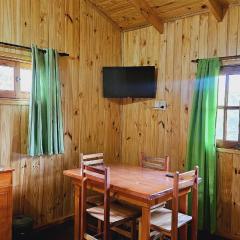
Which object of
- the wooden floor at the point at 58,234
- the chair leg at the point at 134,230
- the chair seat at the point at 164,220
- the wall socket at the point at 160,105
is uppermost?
the wall socket at the point at 160,105

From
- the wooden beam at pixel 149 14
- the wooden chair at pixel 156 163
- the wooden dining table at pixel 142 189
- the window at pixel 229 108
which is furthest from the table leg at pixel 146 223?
the wooden beam at pixel 149 14

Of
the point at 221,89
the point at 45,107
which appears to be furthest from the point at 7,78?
the point at 221,89

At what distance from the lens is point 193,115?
139 inches

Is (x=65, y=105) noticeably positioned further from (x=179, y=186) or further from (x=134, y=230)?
(x=179, y=186)

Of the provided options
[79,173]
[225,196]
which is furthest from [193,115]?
[79,173]

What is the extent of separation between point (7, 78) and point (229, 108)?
2553mm

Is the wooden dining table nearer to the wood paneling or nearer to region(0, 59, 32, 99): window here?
the wood paneling

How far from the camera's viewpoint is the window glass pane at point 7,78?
10.5ft

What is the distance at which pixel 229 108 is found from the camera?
3.41 metres

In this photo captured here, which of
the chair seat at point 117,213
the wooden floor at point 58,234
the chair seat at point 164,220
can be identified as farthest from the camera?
the wooden floor at point 58,234

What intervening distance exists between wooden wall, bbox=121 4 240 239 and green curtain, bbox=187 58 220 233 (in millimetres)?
127

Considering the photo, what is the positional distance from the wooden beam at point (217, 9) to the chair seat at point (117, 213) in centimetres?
234

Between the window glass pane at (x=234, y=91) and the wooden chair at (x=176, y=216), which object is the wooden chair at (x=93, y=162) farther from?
the window glass pane at (x=234, y=91)

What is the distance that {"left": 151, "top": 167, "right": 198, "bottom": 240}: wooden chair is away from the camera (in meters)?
2.47
